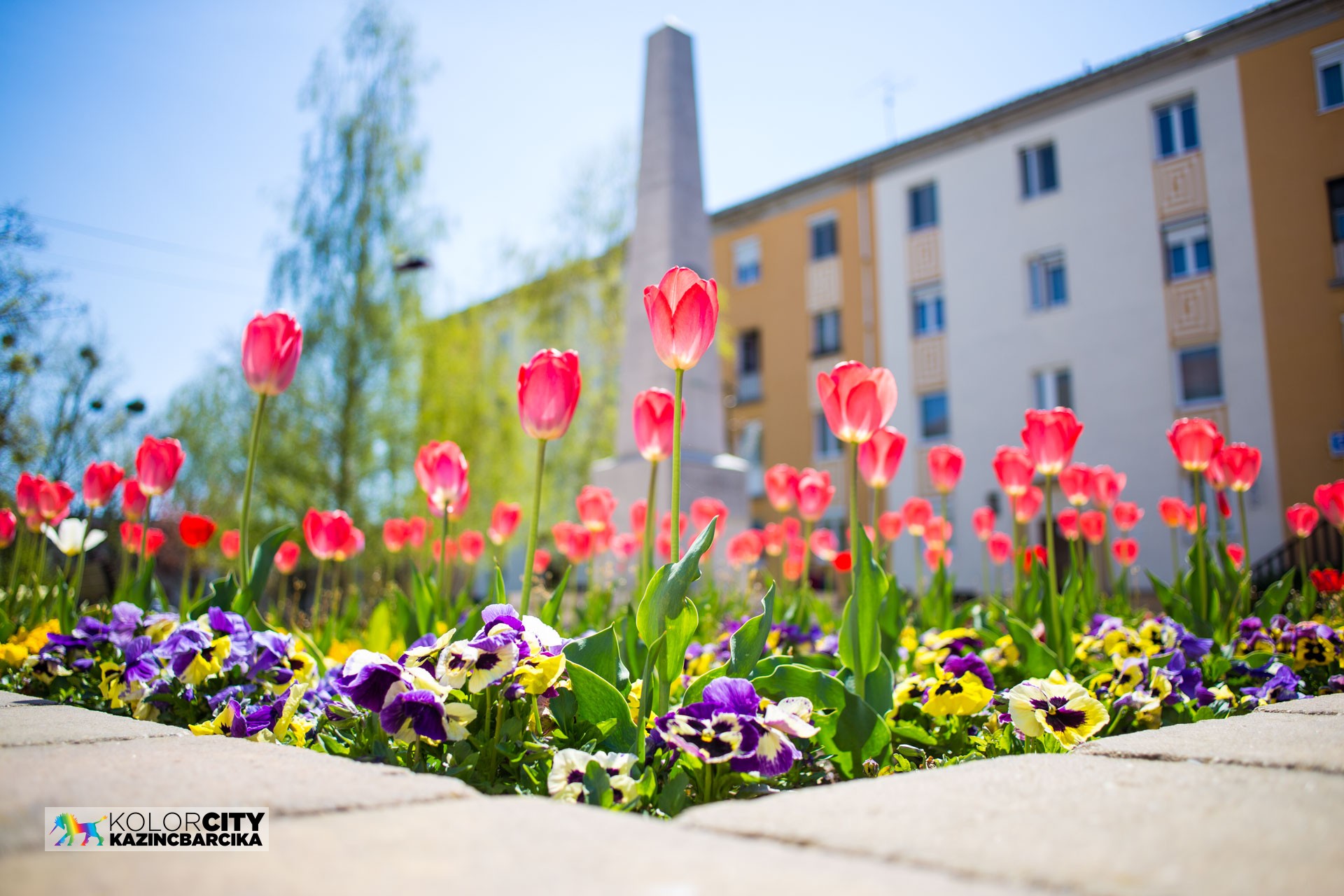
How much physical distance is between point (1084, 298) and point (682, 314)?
16509 millimetres

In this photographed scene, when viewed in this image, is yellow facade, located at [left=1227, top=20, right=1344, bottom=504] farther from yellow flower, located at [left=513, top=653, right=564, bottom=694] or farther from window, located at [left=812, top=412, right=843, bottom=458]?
yellow flower, located at [left=513, top=653, right=564, bottom=694]

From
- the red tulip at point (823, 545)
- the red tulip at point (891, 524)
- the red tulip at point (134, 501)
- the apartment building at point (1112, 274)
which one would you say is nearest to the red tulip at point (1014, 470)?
the red tulip at point (823, 545)

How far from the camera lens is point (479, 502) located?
1366 centimetres

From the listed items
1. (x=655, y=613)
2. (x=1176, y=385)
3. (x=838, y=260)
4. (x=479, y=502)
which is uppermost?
(x=838, y=260)

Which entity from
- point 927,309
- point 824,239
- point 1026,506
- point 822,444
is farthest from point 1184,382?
point 1026,506

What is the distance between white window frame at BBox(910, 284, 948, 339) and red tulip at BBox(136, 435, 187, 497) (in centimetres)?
1688

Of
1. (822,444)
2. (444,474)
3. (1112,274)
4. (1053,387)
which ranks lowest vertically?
(444,474)

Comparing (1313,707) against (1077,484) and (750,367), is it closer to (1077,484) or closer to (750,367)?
(1077,484)

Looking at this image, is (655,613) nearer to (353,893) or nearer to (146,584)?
(353,893)

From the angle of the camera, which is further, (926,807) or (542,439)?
(542,439)

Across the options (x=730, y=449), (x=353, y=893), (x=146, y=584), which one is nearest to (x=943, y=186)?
(x=730, y=449)

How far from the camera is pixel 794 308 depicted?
20719mm

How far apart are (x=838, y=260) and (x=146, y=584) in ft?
61.2

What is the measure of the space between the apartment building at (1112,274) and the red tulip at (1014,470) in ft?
41.7
